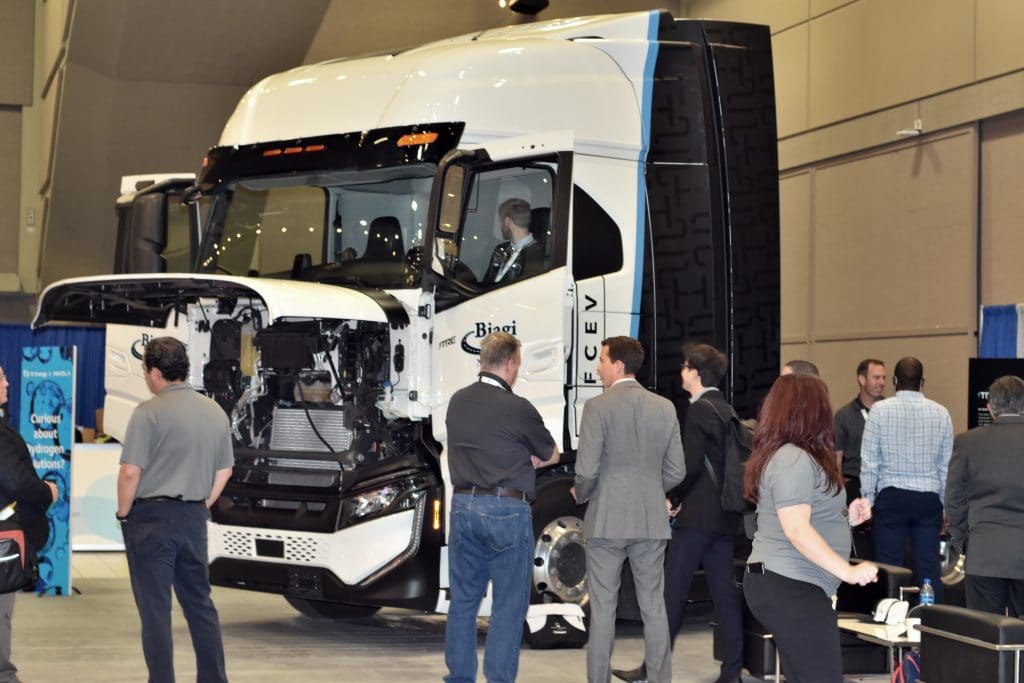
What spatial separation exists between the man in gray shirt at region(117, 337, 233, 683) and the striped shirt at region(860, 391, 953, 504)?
3.84 m

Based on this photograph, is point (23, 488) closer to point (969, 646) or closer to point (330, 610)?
point (330, 610)

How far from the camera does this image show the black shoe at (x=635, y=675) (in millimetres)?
7218

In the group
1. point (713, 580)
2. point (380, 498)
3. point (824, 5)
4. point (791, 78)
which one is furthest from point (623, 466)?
point (791, 78)

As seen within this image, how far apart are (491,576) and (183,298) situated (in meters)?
2.92

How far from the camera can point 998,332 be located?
12195 mm

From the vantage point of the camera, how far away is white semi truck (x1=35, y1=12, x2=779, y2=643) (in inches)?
310

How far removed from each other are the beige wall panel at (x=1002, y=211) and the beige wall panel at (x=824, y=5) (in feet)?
8.63

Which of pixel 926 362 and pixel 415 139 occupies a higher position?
pixel 415 139

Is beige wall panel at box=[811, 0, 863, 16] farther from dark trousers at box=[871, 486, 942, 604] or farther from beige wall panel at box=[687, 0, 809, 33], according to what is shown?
dark trousers at box=[871, 486, 942, 604]

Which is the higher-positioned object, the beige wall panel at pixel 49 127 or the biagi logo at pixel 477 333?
the beige wall panel at pixel 49 127

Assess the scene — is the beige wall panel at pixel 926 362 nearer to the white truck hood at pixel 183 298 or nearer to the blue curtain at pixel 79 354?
the white truck hood at pixel 183 298

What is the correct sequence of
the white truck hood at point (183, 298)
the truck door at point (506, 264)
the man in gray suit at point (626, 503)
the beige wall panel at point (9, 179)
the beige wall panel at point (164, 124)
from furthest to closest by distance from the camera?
the beige wall panel at point (9, 179) → the beige wall panel at point (164, 124) → the truck door at point (506, 264) → the white truck hood at point (183, 298) → the man in gray suit at point (626, 503)

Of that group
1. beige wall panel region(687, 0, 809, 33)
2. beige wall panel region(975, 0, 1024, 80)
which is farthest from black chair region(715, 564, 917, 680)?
beige wall panel region(687, 0, 809, 33)

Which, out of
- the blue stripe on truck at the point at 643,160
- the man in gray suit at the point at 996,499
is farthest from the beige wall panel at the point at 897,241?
the man in gray suit at the point at 996,499
